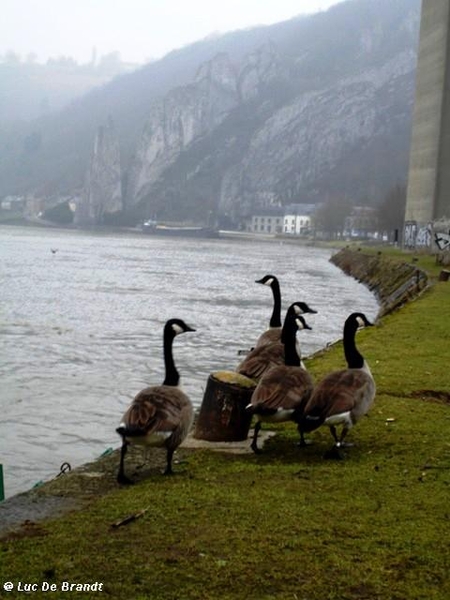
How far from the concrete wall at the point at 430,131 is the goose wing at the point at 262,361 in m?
61.9

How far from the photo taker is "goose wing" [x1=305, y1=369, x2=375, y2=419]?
1001cm

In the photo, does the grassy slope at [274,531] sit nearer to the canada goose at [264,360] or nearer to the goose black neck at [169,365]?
the goose black neck at [169,365]

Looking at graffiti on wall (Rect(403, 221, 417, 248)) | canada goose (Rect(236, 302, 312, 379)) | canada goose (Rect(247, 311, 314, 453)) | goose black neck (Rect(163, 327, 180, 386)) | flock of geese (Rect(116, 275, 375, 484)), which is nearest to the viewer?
flock of geese (Rect(116, 275, 375, 484))

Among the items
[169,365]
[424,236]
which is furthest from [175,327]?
[424,236]

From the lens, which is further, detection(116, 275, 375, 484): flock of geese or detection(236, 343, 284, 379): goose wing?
detection(236, 343, 284, 379): goose wing

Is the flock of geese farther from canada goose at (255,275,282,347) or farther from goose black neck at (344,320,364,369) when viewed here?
canada goose at (255,275,282,347)

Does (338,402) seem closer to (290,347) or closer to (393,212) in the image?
(290,347)

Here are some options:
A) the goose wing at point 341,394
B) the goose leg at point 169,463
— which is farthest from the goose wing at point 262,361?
the goose leg at point 169,463

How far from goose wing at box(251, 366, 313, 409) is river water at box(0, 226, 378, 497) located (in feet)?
13.8

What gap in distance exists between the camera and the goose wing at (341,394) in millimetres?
10008

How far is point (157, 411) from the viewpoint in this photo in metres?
9.50

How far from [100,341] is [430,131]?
55.8 meters

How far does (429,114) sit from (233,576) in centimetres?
7724

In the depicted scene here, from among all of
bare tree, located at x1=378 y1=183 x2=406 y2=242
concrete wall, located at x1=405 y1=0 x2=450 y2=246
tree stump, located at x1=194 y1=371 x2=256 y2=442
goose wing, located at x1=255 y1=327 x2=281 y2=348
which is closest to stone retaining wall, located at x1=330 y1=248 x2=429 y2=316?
concrete wall, located at x1=405 y1=0 x2=450 y2=246
